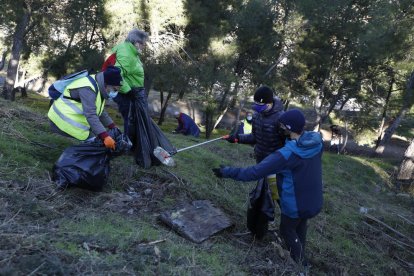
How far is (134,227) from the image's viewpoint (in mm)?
3590

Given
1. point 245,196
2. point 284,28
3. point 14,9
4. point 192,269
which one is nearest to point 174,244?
point 192,269

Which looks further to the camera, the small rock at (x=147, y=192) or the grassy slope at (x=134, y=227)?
the small rock at (x=147, y=192)

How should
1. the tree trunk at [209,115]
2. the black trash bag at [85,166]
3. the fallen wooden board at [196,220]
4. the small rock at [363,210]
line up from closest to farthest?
the fallen wooden board at [196,220], the black trash bag at [85,166], the small rock at [363,210], the tree trunk at [209,115]

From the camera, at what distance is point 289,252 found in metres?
3.93

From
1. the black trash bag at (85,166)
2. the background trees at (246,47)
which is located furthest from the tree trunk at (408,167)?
the black trash bag at (85,166)

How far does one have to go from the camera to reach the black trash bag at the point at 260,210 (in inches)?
167

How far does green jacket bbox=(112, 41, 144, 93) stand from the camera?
5168 millimetres

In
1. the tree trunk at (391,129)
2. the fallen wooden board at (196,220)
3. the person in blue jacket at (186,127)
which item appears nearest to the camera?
the fallen wooden board at (196,220)

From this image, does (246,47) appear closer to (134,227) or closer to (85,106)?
(85,106)

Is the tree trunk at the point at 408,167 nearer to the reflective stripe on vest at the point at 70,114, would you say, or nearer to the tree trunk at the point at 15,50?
the reflective stripe on vest at the point at 70,114

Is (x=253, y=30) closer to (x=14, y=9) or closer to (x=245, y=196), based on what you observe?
(x=14, y=9)

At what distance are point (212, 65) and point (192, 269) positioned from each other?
1369 cm

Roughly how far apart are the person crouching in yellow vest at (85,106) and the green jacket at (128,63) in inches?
36.4

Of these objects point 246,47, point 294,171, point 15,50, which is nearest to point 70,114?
point 294,171
